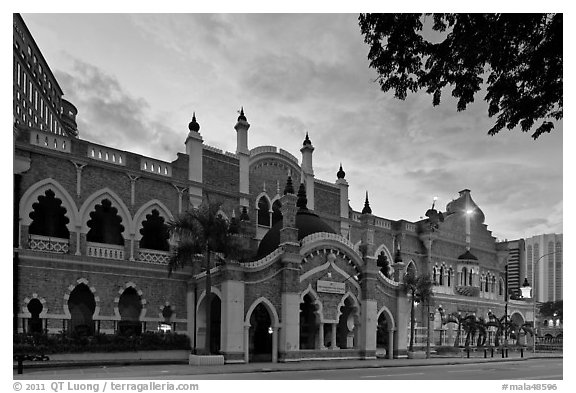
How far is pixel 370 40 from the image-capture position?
12.8 m

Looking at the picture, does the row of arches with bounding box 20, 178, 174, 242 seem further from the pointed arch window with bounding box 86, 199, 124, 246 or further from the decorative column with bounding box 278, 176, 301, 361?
the decorative column with bounding box 278, 176, 301, 361

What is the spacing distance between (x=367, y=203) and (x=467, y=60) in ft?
88.3

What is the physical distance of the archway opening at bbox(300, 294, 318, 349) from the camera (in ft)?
105

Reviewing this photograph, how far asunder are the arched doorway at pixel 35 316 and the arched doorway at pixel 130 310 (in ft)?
13.3

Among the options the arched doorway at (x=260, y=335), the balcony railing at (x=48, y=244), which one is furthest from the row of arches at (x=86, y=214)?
the arched doorway at (x=260, y=335)

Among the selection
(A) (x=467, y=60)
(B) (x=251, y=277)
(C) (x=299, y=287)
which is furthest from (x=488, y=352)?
(A) (x=467, y=60)

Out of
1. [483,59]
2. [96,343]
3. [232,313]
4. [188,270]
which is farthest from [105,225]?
[483,59]

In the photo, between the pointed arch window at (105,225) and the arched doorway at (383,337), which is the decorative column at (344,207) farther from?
the pointed arch window at (105,225)

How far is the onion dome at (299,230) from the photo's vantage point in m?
32.0

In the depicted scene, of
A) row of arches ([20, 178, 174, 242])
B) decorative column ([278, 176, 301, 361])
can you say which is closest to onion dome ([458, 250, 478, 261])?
decorative column ([278, 176, 301, 361])

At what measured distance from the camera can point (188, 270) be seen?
31.2 metres

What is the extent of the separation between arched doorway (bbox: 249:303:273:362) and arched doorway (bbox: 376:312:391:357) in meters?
7.64

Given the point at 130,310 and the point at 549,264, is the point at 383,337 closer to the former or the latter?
the point at 549,264

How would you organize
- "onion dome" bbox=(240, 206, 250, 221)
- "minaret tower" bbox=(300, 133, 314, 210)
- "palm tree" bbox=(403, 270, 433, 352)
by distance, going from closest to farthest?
"onion dome" bbox=(240, 206, 250, 221), "palm tree" bbox=(403, 270, 433, 352), "minaret tower" bbox=(300, 133, 314, 210)
